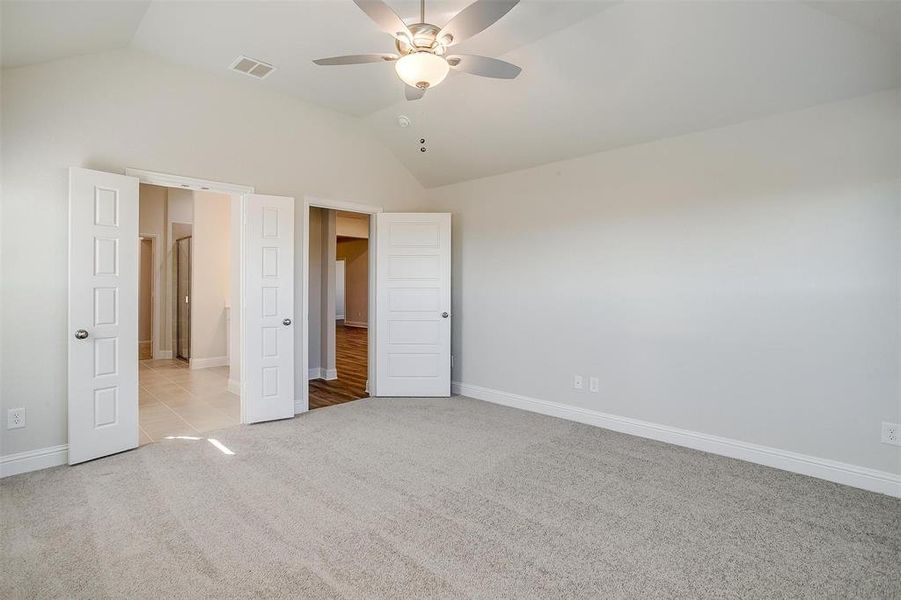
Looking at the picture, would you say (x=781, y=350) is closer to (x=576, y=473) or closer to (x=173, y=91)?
(x=576, y=473)

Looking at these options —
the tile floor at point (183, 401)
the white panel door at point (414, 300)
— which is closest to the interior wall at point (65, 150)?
the tile floor at point (183, 401)

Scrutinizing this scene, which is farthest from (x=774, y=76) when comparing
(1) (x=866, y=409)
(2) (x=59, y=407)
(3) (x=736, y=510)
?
(2) (x=59, y=407)

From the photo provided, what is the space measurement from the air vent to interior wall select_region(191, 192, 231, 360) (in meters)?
3.65

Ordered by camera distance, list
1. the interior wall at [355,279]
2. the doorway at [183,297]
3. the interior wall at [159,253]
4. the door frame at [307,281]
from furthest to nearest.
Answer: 1. the interior wall at [355,279]
2. the interior wall at [159,253]
3. the doorway at [183,297]
4. the door frame at [307,281]

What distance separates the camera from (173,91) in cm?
365

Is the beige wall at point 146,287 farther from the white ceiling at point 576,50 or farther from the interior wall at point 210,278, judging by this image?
the white ceiling at point 576,50

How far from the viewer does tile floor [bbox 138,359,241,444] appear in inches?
159

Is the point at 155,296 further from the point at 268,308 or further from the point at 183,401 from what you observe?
the point at 268,308

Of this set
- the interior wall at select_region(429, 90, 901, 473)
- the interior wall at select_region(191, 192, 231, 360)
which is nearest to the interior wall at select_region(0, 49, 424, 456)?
the interior wall at select_region(429, 90, 901, 473)

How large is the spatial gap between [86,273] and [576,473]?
12.2 feet

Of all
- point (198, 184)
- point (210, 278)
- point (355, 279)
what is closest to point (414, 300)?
point (198, 184)

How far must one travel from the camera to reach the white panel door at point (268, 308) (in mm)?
4082

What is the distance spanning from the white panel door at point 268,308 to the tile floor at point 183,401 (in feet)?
1.34

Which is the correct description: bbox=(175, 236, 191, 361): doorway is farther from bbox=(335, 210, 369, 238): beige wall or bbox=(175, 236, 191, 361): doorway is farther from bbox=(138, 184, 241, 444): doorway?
bbox=(335, 210, 369, 238): beige wall
